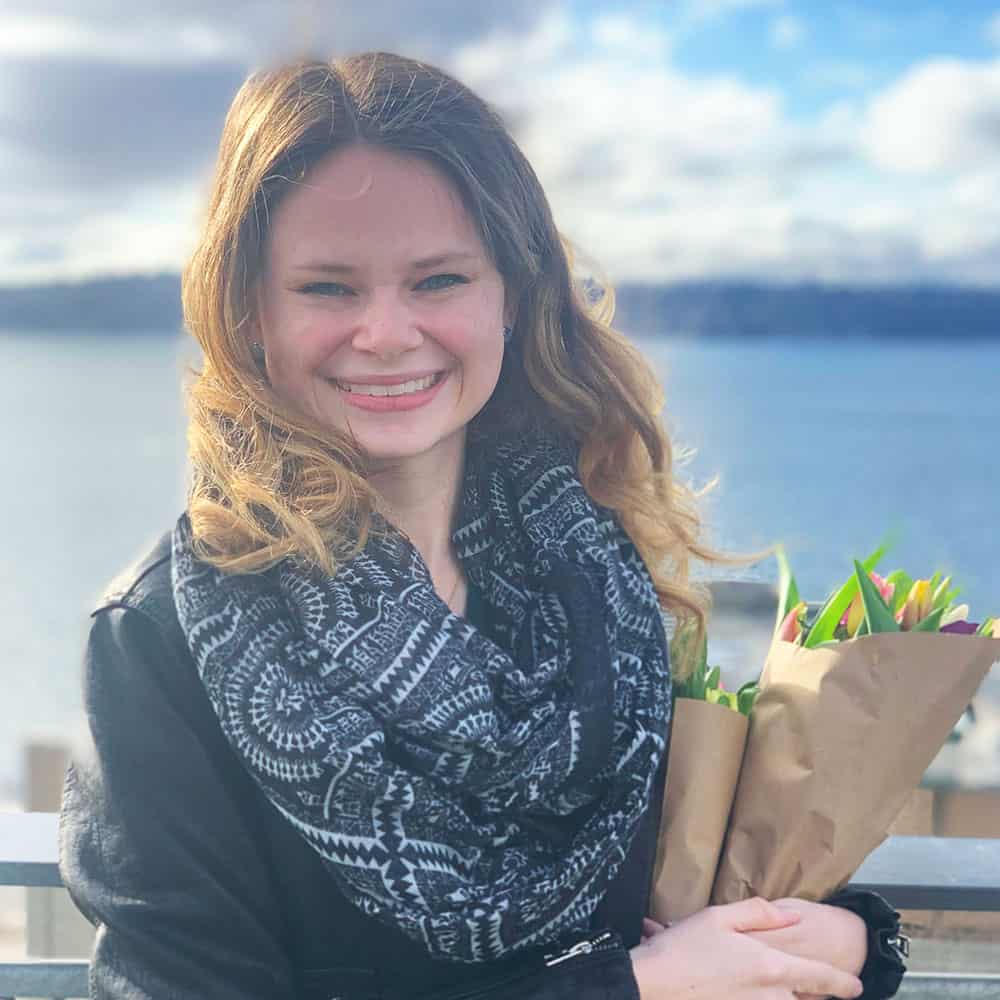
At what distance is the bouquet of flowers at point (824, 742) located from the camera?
1.34 meters

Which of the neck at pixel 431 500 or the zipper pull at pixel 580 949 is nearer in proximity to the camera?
the zipper pull at pixel 580 949

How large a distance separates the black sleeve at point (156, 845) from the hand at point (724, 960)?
388 mm

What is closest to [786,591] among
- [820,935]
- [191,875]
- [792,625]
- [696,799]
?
[792,625]

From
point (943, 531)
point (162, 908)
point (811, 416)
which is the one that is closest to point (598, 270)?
point (162, 908)

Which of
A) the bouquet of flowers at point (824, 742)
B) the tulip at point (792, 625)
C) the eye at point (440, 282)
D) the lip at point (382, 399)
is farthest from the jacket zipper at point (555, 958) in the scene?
the eye at point (440, 282)

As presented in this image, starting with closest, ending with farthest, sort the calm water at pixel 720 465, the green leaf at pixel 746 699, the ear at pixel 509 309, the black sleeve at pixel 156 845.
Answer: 1. the black sleeve at pixel 156 845
2. the green leaf at pixel 746 699
3. the ear at pixel 509 309
4. the calm water at pixel 720 465

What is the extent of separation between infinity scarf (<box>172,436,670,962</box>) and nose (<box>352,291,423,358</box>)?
212 millimetres

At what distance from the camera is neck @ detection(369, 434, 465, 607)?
1581mm

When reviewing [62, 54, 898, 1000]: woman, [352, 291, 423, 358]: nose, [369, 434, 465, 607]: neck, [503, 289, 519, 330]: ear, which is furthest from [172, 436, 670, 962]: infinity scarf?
[503, 289, 519, 330]: ear

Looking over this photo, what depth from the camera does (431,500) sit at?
1.63 metres

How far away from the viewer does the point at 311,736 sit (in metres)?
1.29

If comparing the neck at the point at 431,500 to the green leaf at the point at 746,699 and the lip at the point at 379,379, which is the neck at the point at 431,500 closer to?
the lip at the point at 379,379

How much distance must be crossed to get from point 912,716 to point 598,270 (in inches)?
29.5

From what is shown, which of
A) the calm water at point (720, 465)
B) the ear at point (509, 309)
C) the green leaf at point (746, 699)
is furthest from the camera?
the calm water at point (720, 465)
